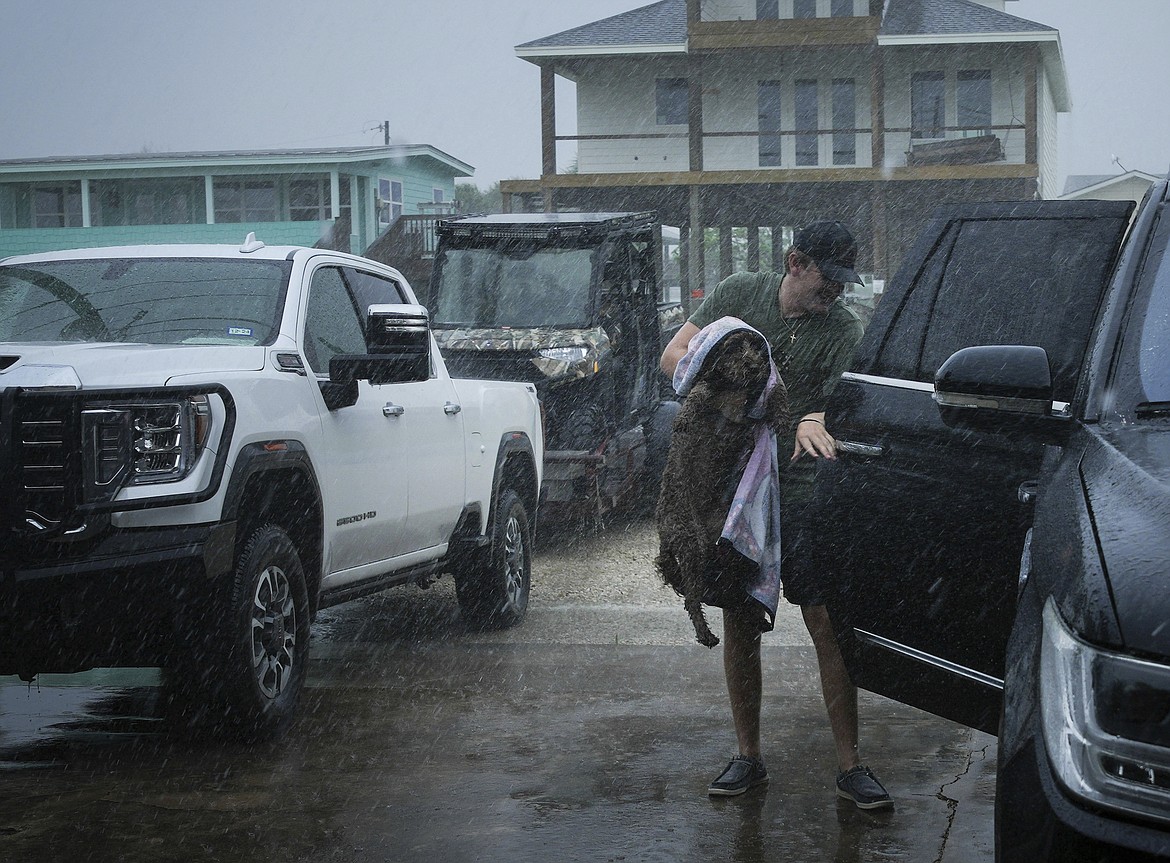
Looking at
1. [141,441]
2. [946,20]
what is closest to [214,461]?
[141,441]

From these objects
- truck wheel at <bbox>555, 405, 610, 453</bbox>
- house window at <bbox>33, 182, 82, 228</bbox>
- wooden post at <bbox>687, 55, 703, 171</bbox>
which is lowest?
truck wheel at <bbox>555, 405, 610, 453</bbox>

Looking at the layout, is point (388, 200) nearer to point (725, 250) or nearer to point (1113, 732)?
point (725, 250)

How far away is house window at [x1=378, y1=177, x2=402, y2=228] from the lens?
1391 inches

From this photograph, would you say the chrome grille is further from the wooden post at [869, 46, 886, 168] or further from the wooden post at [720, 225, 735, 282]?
the wooden post at [720, 225, 735, 282]

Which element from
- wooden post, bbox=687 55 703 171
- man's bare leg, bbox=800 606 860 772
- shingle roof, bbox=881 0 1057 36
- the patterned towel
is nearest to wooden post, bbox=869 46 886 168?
shingle roof, bbox=881 0 1057 36

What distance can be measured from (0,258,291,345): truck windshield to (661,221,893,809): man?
2.10 m

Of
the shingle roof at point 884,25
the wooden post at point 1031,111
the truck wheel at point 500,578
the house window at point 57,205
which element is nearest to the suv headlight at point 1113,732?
the truck wheel at point 500,578

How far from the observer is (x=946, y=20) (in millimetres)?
29719

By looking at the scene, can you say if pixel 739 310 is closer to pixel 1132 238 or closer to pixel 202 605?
pixel 1132 238

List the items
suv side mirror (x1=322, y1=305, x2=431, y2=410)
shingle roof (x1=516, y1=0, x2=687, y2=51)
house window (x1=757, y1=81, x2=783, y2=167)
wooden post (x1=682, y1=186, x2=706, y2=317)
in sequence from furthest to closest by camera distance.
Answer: house window (x1=757, y1=81, x2=783, y2=167)
shingle roof (x1=516, y1=0, x2=687, y2=51)
wooden post (x1=682, y1=186, x2=706, y2=317)
suv side mirror (x1=322, y1=305, x2=431, y2=410)

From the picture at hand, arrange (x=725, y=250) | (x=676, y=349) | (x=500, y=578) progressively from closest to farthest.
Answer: (x=676, y=349) < (x=500, y=578) < (x=725, y=250)

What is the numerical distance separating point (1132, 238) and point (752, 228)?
30.2 m

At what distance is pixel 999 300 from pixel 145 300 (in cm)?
367

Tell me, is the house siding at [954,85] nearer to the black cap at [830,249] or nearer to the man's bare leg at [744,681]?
the black cap at [830,249]
